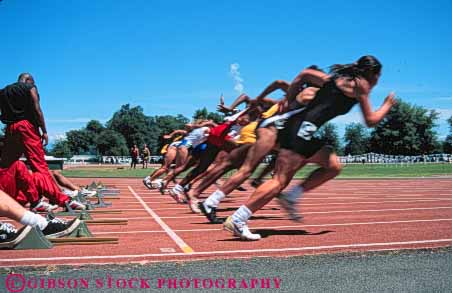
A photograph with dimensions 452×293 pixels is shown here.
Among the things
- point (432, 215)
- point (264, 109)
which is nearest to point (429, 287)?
point (432, 215)

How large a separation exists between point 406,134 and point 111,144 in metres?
73.0

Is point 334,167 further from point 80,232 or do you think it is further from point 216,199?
point 80,232

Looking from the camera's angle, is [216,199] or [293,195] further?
[216,199]

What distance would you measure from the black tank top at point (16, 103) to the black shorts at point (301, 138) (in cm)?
381

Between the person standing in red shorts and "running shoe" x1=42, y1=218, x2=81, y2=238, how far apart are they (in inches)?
80.9

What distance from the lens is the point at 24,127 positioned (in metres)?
7.03

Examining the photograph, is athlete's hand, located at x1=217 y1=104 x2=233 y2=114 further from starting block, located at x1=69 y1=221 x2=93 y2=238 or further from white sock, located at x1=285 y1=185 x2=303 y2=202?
starting block, located at x1=69 y1=221 x2=93 y2=238

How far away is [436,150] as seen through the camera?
105875mm

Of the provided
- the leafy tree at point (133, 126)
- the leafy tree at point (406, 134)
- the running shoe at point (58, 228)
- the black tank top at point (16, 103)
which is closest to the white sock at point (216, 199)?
Result: the running shoe at point (58, 228)

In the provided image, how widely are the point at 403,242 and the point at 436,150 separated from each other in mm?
109512

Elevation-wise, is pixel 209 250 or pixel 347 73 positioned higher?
pixel 347 73

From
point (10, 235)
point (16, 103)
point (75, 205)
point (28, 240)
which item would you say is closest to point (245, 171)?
point (28, 240)

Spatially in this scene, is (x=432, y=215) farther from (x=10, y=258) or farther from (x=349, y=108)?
(x=10, y=258)

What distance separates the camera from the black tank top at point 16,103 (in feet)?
23.0
